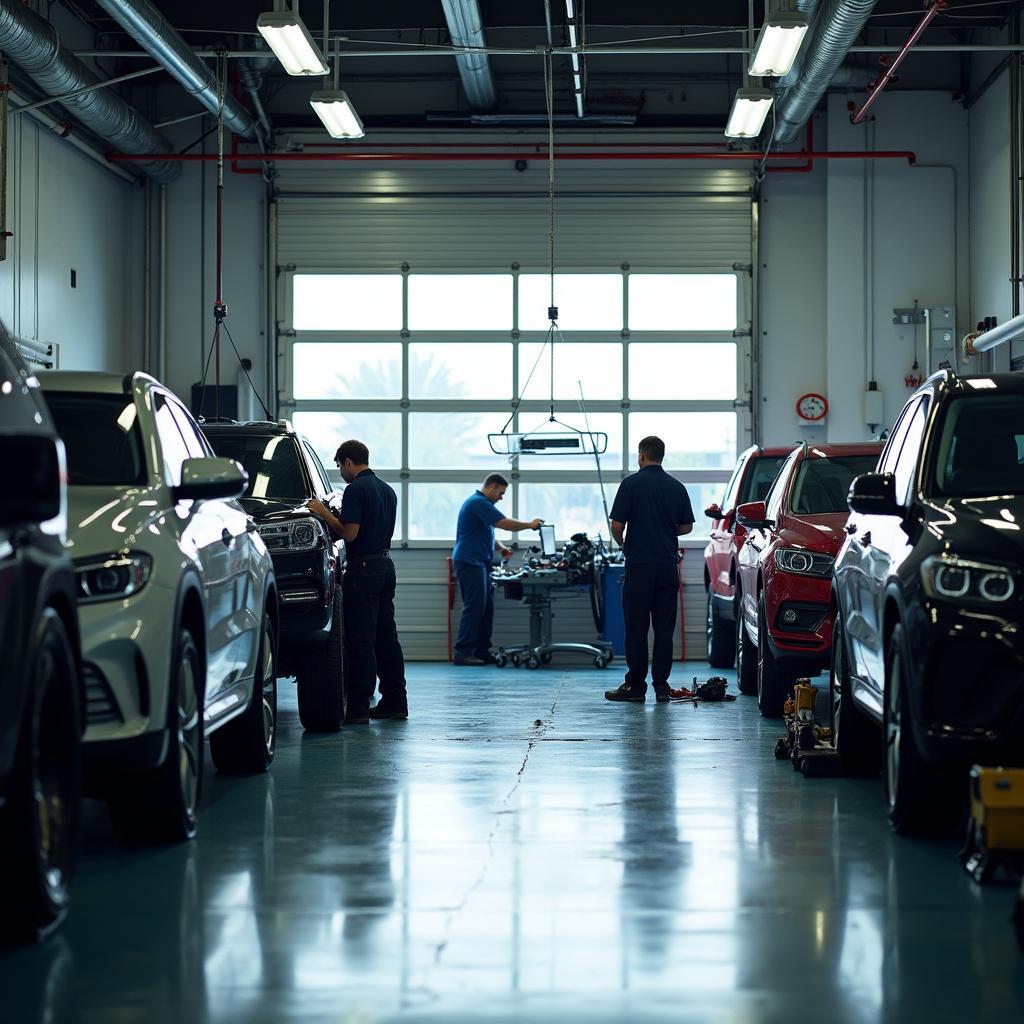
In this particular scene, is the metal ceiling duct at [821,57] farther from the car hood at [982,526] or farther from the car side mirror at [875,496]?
the car hood at [982,526]

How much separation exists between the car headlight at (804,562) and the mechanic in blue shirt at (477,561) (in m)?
7.16

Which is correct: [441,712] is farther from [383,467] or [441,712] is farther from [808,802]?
[383,467]

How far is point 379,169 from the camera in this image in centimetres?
1916

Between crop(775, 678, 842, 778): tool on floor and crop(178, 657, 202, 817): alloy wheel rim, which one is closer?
crop(178, 657, 202, 817): alloy wheel rim

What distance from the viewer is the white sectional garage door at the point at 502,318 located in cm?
1917

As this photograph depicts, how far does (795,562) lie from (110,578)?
5707 millimetres

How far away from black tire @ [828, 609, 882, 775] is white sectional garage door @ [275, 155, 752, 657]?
11170 millimetres

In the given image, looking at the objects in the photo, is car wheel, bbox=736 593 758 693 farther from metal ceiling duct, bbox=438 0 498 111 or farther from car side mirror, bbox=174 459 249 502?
car side mirror, bbox=174 459 249 502

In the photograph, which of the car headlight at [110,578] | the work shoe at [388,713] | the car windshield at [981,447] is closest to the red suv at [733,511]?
the work shoe at [388,713]

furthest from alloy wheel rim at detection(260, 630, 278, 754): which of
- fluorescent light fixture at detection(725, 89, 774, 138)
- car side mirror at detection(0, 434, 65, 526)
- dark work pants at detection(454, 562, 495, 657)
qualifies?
dark work pants at detection(454, 562, 495, 657)

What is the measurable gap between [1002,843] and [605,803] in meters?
2.35

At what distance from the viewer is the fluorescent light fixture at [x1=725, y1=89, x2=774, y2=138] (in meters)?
14.2

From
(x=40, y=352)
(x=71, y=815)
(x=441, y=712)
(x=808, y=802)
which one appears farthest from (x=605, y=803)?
(x=40, y=352)

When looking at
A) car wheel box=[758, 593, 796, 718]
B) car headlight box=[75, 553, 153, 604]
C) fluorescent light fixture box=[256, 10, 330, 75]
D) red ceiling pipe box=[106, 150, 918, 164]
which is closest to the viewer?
car headlight box=[75, 553, 153, 604]
